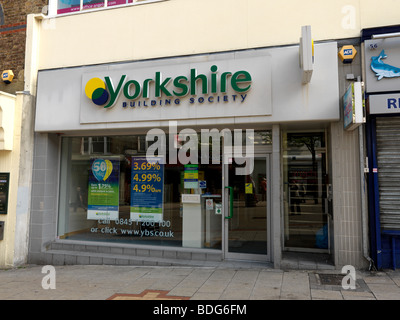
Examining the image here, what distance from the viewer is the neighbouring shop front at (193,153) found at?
19.4 ft

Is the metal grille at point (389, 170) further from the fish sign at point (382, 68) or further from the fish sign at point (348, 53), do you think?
the fish sign at point (348, 53)

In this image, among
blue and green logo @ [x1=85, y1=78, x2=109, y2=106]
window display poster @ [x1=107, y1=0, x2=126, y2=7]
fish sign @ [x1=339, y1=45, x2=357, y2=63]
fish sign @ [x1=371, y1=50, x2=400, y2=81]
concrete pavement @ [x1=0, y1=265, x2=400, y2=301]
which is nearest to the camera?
concrete pavement @ [x1=0, y1=265, x2=400, y2=301]

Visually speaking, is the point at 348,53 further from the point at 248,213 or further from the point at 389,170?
the point at 248,213

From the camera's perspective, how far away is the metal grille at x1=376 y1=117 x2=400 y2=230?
5438 mm

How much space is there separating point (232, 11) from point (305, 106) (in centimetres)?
244

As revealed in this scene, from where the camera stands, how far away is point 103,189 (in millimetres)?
7473

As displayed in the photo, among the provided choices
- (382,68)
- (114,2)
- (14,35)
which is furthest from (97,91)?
(382,68)

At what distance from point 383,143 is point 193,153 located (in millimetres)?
3585

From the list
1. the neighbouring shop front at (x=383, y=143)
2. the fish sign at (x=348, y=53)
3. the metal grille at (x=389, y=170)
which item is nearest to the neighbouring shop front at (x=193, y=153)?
the fish sign at (x=348, y=53)

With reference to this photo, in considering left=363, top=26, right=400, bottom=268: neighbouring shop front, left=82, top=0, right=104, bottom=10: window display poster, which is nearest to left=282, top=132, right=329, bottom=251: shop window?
left=363, top=26, right=400, bottom=268: neighbouring shop front

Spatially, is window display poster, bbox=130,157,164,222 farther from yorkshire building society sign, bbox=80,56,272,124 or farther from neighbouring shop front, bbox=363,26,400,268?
neighbouring shop front, bbox=363,26,400,268

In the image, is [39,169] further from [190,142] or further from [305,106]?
[305,106]

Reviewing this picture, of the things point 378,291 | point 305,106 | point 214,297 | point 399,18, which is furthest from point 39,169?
point 399,18

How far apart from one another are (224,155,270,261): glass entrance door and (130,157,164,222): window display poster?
59.0 inches
